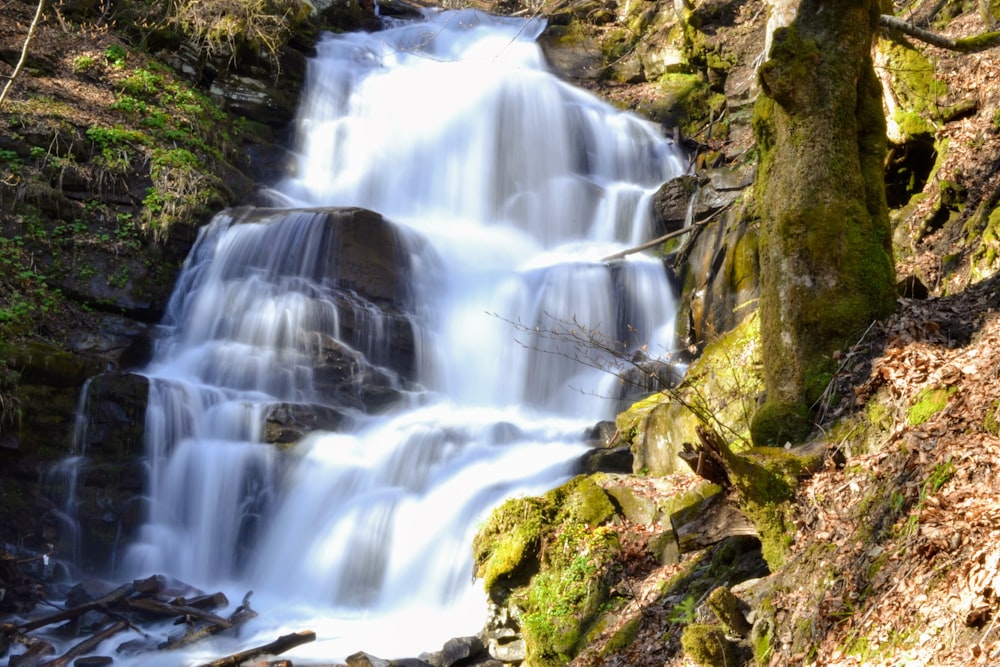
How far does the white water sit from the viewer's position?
9.13m

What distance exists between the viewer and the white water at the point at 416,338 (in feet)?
30.0

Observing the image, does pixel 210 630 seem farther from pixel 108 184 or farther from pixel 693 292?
pixel 108 184

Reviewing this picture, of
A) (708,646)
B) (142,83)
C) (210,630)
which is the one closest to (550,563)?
(708,646)

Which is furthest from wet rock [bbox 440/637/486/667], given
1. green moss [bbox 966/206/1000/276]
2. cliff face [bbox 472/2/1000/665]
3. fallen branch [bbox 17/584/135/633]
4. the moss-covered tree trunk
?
green moss [bbox 966/206/1000/276]

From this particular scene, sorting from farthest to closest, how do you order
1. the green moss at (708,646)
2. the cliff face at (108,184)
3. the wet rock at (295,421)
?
the wet rock at (295,421)
the cliff face at (108,184)
the green moss at (708,646)

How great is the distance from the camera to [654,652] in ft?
16.0

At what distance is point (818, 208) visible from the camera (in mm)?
5352

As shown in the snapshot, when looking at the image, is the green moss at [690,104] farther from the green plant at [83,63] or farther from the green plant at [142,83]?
the green plant at [83,63]

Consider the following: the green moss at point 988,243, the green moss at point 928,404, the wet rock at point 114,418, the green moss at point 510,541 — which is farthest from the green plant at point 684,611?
the wet rock at point 114,418

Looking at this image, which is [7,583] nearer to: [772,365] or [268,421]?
[268,421]

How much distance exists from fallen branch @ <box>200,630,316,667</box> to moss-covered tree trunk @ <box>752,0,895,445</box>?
489cm

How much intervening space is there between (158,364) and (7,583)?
4.15 m

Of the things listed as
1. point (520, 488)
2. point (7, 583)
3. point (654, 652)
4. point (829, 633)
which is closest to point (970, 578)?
point (829, 633)

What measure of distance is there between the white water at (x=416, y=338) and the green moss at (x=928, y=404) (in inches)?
186
